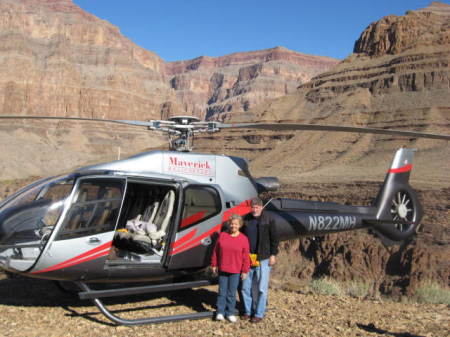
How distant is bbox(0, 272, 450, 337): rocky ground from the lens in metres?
5.64

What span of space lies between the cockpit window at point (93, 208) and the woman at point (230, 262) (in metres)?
1.48

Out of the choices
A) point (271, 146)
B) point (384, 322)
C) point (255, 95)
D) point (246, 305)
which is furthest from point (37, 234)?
point (255, 95)

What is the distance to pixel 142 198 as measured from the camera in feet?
23.0

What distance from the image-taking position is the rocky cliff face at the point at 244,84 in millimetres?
169125

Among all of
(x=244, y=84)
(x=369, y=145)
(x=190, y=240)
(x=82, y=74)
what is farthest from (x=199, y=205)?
(x=244, y=84)

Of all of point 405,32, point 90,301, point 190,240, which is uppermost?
point 405,32

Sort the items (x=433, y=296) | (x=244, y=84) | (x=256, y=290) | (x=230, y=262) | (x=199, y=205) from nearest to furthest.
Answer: (x=230, y=262) → (x=256, y=290) → (x=199, y=205) → (x=433, y=296) → (x=244, y=84)

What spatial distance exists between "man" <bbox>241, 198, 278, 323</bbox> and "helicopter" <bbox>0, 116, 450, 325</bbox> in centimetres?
67

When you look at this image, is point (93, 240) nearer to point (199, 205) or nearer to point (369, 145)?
point (199, 205)

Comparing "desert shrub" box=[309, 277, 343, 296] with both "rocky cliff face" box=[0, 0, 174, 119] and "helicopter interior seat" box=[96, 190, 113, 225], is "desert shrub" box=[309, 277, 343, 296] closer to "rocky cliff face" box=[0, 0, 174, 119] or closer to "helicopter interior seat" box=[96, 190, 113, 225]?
"helicopter interior seat" box=[96, 190, 113, 225]

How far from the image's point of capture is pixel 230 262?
5840 millimetres

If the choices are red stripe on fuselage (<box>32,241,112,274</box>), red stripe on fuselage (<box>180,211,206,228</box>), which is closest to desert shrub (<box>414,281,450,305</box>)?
red stripe on fuselage (<box>180,211,206,228</box>)

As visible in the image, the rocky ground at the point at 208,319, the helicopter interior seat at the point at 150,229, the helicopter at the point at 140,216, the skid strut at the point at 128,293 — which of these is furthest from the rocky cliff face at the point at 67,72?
the skid strut at the point at 128,293

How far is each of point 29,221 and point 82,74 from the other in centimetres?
12826
